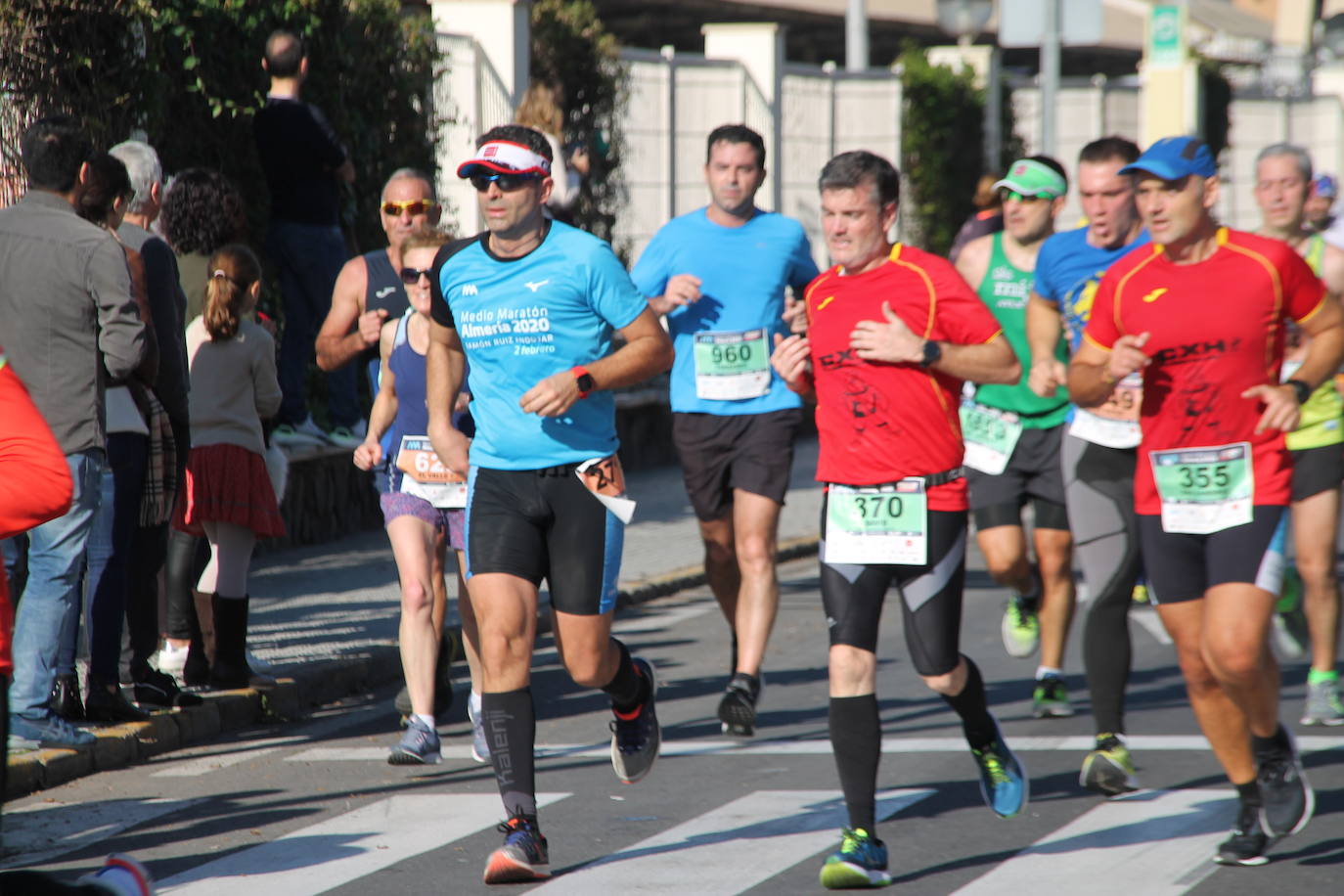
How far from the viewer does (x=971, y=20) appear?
2147 centimetres

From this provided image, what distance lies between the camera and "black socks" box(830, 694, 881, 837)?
5.84m

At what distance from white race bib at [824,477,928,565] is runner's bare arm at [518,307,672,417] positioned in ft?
2.45

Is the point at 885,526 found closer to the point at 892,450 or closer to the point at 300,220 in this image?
the point at 892,450

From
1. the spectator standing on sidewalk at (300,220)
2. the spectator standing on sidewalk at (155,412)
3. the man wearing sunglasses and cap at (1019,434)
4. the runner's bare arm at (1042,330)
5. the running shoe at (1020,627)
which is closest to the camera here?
the spectator standing on sidewalk at (155,412)

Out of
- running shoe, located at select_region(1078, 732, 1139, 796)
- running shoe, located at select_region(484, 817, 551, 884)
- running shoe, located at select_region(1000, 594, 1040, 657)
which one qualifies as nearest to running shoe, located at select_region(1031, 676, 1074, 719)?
running shoe, located at select_region(1000, 594, 1040, 657)

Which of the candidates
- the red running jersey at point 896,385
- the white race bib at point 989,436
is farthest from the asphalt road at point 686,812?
the red running jersey at point 896,385

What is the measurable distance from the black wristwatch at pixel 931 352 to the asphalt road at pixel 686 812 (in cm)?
146

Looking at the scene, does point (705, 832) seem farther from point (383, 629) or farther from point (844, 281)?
point (383, 629)

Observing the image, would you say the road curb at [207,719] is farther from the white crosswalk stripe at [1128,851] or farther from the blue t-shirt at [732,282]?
the white crosswalk stripe at [1128,851]

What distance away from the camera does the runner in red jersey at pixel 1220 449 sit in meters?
5.97

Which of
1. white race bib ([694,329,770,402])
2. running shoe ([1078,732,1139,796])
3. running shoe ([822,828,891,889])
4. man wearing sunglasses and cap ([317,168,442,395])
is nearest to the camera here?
running shoe ([822,828,891,889])

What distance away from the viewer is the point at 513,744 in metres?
6.04

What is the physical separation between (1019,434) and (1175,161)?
2.80 meters

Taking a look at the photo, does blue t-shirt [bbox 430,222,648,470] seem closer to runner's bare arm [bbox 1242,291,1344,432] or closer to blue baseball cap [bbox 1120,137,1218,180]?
blue baseball cap [bbox 1120,137,1218,180]
